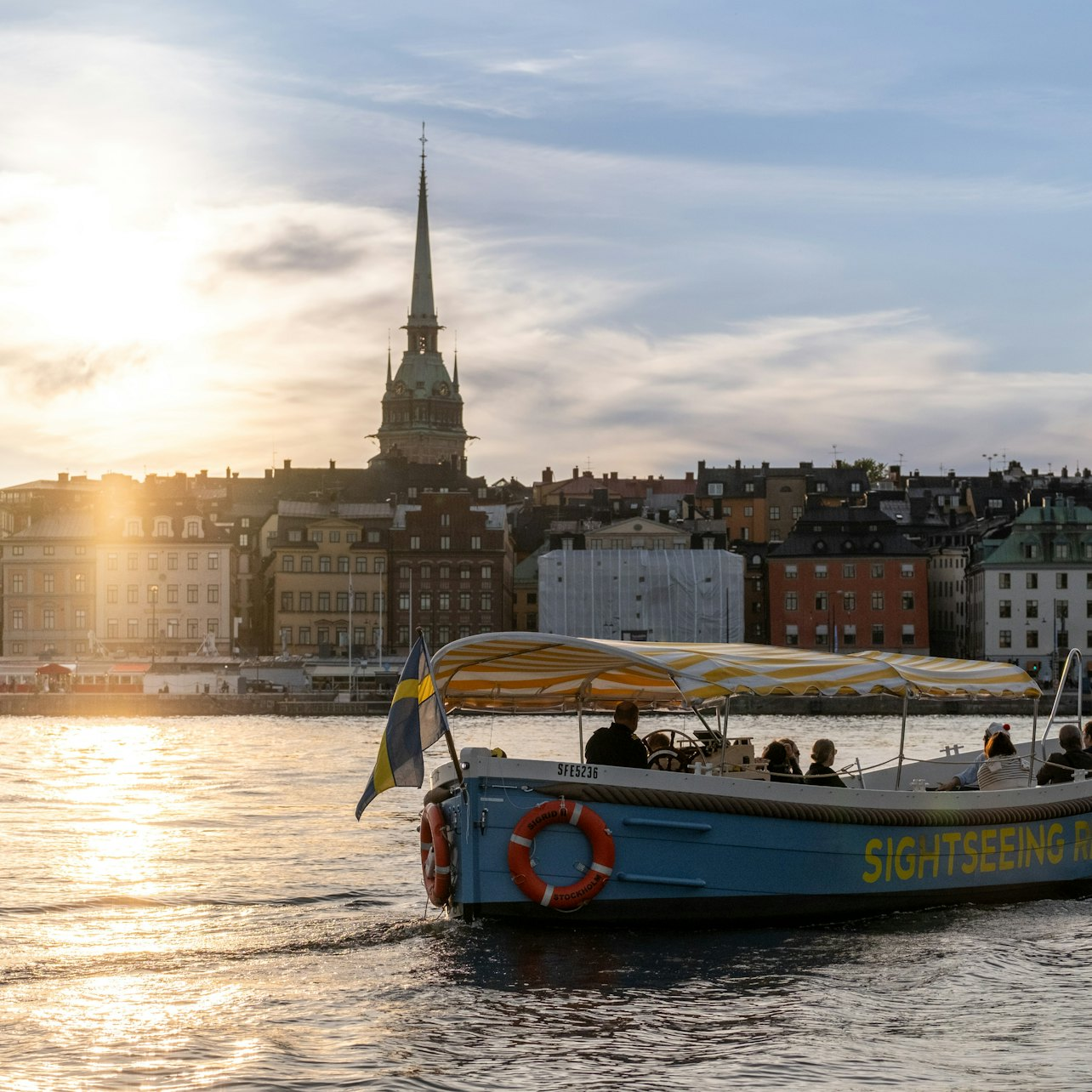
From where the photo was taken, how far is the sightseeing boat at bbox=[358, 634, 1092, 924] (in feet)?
54.1

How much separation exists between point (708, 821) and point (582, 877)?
1.18 metres

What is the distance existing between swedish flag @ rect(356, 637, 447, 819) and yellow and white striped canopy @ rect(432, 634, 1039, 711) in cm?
55

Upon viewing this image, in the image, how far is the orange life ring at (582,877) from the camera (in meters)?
16.3

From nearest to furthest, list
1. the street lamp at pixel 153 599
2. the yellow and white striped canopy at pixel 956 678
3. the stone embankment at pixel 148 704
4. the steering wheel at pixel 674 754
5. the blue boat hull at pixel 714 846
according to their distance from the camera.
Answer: the blue boat hull at pixel 714 846
the steering wheel at pixel 674 754
the yellow and white striped canopy at pixel 956 678
the stone embankment at pixel 148 704
the street lamp at pixel 153 599

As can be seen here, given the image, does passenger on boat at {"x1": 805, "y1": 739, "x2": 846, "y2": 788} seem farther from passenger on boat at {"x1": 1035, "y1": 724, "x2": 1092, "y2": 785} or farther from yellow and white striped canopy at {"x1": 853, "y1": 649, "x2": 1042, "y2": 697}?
passenger on boat at {"x1": 1035, "y1": 724, "x2": 1092, "y2": 785}

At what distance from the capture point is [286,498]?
137m

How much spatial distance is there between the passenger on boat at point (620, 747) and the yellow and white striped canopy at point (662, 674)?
1.75 ft

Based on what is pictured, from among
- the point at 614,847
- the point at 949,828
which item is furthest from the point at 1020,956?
the point at 614,847

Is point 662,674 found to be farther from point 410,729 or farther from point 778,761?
point 410,729

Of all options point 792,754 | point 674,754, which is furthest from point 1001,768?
point 674,754

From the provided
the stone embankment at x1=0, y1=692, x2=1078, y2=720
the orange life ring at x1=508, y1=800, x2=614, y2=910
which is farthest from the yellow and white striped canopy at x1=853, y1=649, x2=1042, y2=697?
the stone embankment at x1=0, y1=692, x2=1078, y2=720

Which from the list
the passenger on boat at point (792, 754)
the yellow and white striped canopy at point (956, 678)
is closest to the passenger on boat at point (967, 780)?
the yellow and white striped canopy at point (956, 678)

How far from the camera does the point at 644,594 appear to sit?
112 meters

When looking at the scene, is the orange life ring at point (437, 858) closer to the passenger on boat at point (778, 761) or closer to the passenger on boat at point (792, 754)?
the passenger on boat at point (778, 761)
